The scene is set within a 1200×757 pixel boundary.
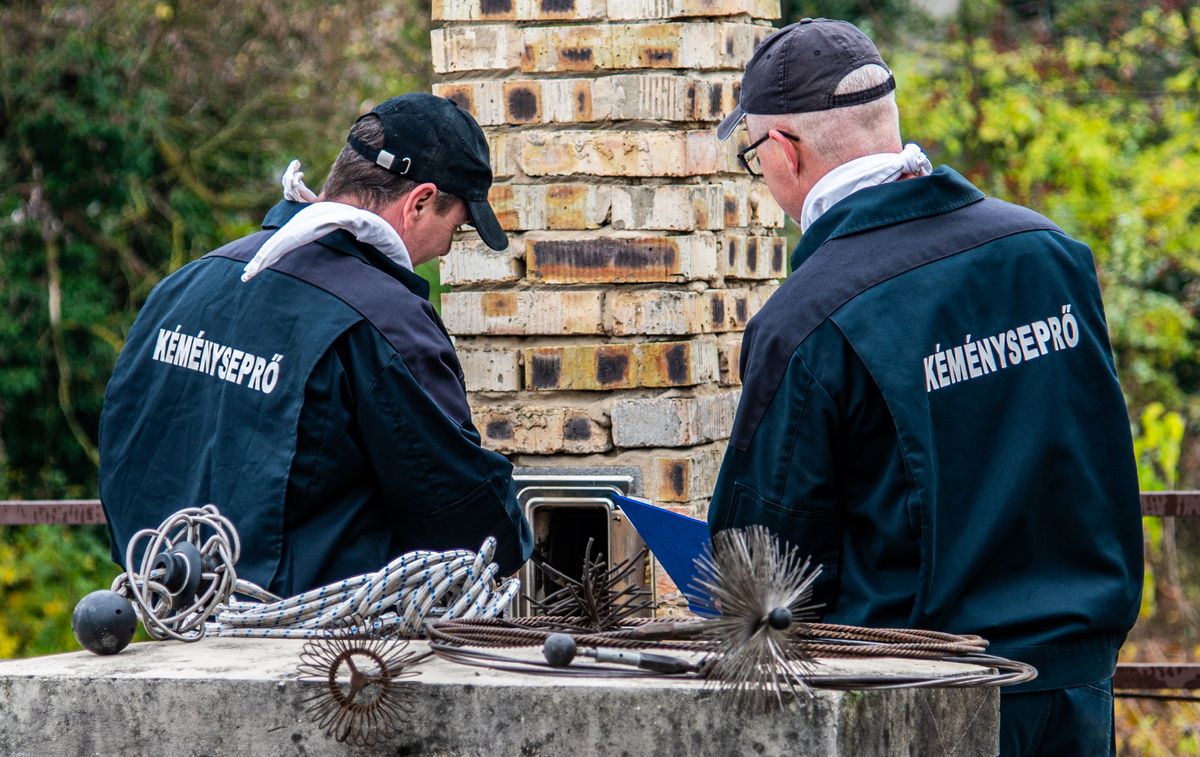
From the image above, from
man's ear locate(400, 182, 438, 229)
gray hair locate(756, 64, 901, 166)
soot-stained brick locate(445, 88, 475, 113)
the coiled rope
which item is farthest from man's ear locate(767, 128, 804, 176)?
soot-stained brick locate(445, 88, 475, 113)

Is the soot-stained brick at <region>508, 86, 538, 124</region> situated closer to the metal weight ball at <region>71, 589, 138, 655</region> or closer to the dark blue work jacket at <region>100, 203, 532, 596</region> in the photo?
the dark blue work jacket at <region>100, 203, 532, 596</region>

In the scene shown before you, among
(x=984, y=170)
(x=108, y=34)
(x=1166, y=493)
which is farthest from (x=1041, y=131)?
(x=1166, y=493)

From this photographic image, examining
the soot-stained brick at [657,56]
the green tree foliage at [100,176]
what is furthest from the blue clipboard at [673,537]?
the green tree foliage at [100,176]

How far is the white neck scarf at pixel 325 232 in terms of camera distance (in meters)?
2.72

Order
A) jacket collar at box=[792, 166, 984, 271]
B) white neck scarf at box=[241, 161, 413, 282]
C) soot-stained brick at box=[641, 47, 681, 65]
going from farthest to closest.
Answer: soot-stained brick at box=[641, 47, 681, 65] < white neck scarf at box=[241, 161, 413, 282] < jacket collar at box=[792, 166, 984, 271]

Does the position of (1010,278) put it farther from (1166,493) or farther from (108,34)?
(108,34)

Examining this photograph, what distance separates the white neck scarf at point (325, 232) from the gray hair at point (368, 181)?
0.09m

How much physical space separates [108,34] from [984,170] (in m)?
5.78

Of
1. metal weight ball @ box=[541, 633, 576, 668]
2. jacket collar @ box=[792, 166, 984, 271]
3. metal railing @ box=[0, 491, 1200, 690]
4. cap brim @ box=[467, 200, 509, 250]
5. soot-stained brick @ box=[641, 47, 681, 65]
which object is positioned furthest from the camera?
metal railing @ box=[0, 491, 1200, 690]

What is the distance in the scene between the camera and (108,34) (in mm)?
7820

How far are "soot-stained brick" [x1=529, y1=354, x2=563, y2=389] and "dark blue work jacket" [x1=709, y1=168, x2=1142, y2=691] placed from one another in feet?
3.48

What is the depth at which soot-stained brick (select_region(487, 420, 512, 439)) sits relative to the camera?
135 inches

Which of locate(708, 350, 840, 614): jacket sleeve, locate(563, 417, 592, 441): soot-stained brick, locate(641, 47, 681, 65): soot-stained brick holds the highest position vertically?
locate(641, 47, 681, 65): soot-stained brick

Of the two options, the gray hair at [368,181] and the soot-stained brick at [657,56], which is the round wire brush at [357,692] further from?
the soot-stained brick at [657,56]
